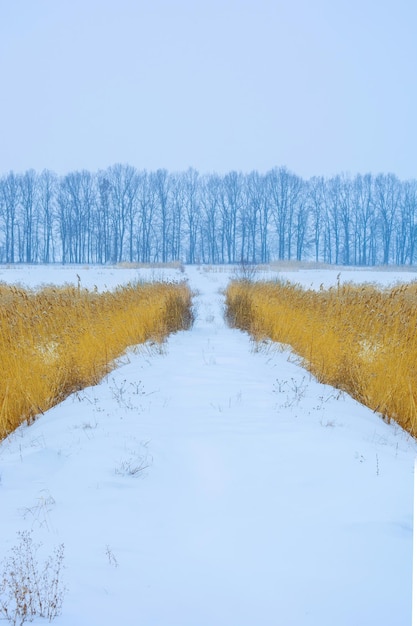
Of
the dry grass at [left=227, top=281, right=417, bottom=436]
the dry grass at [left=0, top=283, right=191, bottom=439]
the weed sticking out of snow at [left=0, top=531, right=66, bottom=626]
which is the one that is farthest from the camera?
the dry grass at [left=227, top=281, right=417, bottom=436]

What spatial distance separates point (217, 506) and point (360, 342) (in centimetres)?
438

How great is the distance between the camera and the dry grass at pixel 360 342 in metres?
5.02

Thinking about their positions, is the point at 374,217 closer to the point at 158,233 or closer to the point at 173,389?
the point at 158,233

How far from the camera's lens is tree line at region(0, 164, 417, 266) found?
51781mm

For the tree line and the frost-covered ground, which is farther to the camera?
the tree line

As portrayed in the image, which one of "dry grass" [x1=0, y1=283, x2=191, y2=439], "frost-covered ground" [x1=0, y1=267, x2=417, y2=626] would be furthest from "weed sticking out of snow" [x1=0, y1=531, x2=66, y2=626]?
"dry grass" [x1=0, y1=283, x2=191, y2=439]

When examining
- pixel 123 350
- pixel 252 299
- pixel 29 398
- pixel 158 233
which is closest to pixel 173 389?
pixel 29 398

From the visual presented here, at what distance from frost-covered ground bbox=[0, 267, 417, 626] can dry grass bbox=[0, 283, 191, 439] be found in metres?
0.36

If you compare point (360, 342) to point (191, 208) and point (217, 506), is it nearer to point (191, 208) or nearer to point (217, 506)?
point (217, 506)

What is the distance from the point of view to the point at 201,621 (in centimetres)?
194

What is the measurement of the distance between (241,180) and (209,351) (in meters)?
47.7

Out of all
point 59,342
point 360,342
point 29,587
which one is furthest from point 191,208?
point 29,587

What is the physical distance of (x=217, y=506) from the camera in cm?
290

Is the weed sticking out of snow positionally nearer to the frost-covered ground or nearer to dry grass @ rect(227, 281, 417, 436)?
the frost-covered ground
